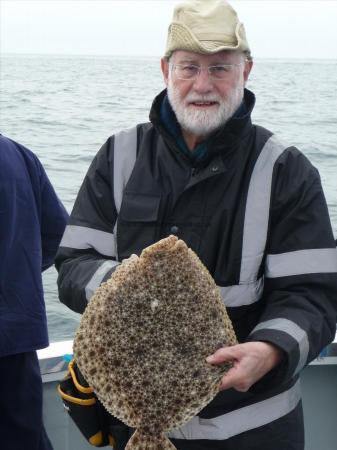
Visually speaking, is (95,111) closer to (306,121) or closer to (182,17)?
(306,121)

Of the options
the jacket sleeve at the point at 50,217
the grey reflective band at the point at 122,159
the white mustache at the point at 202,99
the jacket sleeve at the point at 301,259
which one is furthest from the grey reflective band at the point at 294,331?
the jacket sleeve at the point at 50,217

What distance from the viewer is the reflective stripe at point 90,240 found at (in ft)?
8.56

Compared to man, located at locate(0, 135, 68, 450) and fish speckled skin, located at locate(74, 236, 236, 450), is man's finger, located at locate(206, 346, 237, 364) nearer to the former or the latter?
fish speckled skin, located at locate(74, 236, 236, 450)

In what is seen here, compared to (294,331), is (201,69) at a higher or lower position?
higher

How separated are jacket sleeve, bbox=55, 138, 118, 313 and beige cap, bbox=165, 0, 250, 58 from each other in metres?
0.48

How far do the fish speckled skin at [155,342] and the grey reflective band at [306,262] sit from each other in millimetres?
411

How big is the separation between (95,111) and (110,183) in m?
21.0

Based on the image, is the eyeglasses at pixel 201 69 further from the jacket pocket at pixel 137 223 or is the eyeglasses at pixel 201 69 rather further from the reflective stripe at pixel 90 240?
the reflective stripe at pixel 90 240

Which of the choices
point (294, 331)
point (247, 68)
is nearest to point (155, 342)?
point (294, 331)

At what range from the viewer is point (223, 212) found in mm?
2545

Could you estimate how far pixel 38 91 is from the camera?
3012 cm

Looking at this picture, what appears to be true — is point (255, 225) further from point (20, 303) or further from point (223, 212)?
point (20, 303)

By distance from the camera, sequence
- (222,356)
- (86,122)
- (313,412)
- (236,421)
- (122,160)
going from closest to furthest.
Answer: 1. (222,356)
2. (236,421)
3. (122,160)
4. (313,412)
5. (86,122)

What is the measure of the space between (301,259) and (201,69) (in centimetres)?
79
